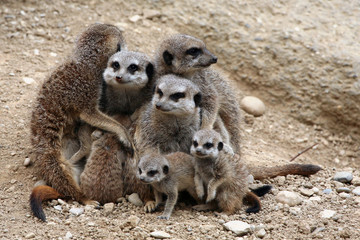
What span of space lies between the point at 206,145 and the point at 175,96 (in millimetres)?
439

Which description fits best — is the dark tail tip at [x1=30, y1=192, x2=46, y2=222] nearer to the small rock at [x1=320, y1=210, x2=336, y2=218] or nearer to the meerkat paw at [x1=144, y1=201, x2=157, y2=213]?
the meerkat paw at [x1=144, y1=201, x2=157, y2=213]

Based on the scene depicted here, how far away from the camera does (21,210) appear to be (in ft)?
11.5

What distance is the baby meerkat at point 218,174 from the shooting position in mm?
3424

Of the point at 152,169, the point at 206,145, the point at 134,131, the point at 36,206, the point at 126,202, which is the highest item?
the point at 206,145

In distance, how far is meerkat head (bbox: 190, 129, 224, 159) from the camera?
338 centimetres

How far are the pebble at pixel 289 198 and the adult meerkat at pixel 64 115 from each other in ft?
3.88

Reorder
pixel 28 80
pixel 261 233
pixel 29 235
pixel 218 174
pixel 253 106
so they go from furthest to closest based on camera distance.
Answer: pixel 253 106
pixel 28 80
pixel 218 174
pixel 261 233
pixel 29 235

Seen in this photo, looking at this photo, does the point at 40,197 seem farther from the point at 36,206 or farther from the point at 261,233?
the point at 261,233

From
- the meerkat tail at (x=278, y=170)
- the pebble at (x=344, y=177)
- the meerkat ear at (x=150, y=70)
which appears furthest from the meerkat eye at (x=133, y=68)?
the pebble at (x=344, y=177)

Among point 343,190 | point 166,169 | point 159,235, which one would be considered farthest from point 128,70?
point 343,190

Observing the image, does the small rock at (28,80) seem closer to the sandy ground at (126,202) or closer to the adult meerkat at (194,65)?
the sandy ground at (126,202)

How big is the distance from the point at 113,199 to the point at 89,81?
0.90 meters

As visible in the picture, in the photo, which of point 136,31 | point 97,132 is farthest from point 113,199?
point 136,31

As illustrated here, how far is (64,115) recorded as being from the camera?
381 centimetres
